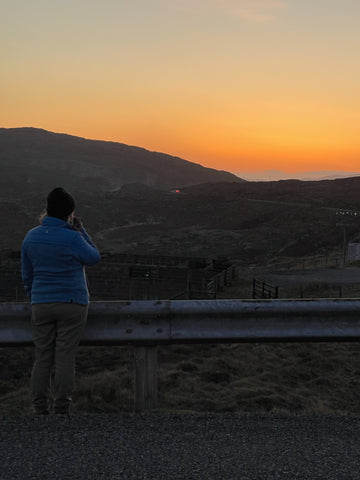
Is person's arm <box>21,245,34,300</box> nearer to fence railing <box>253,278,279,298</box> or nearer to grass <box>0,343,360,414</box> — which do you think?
grass <box>0,343,360,414</box>

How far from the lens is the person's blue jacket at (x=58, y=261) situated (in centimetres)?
385

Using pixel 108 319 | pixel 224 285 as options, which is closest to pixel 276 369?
pixel 108 319

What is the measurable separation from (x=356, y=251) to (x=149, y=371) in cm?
4695

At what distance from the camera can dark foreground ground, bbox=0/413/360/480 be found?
9.23 feet

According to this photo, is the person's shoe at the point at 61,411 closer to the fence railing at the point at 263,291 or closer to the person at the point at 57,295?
the person at the point at 57,295

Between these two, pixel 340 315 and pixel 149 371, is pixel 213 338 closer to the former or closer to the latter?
pixel 149 371

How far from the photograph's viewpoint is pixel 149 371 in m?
4.15

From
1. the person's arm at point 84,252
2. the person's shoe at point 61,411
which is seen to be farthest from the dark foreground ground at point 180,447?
the person's arm at point 84,252

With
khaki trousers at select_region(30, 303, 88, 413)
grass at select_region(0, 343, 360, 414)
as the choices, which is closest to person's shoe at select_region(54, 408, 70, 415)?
khaki trousers at select_region(30, 303, 88, 413)

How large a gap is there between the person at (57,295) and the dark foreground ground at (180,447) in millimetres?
287

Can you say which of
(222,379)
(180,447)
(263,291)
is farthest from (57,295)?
(263,291)

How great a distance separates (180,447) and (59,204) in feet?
6.55

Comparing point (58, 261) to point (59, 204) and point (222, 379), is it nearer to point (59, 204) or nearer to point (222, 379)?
point (59, 204)

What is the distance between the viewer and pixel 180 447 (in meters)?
3.17
